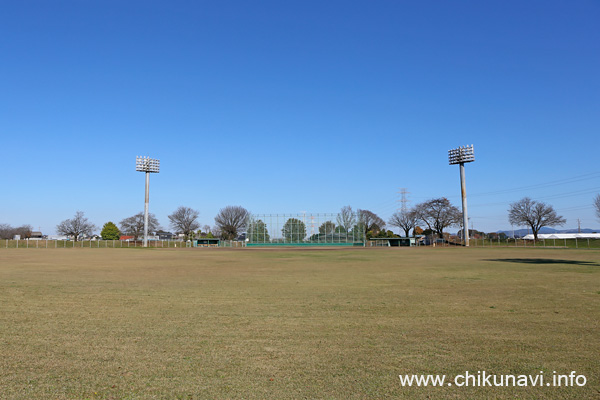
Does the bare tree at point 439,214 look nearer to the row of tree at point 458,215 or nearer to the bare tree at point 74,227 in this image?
the row of tree at point 458,215

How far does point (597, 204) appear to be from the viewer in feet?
271

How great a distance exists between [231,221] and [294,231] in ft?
149

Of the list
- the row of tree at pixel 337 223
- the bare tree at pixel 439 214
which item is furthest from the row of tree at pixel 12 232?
the bare tree at pixel 439 214

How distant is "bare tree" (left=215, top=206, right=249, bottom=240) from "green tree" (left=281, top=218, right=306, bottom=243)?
42.9 meters

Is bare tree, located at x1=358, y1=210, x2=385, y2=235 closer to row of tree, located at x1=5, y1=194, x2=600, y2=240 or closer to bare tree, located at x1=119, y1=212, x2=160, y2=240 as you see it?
row of tree, located at x1=5, y1=194, x2=600, y2=240

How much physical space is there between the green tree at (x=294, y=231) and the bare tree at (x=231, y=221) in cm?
4292

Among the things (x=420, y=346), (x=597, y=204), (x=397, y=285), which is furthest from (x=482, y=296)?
(x=597, y=204)

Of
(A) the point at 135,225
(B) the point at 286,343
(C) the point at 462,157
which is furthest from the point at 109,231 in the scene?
(B) the point at 286,343

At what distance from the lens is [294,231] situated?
102312 mm

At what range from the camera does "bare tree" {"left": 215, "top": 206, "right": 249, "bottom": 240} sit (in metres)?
140

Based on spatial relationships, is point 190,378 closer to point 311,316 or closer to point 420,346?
point 420,346

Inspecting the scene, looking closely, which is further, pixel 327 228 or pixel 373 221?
pixel 373 221

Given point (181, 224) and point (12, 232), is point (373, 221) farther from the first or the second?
point (12, 232)

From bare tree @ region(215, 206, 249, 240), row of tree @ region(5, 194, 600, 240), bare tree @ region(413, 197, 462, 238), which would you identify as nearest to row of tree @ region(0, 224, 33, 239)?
row of tree @ region(5, 194, 600, 240)
